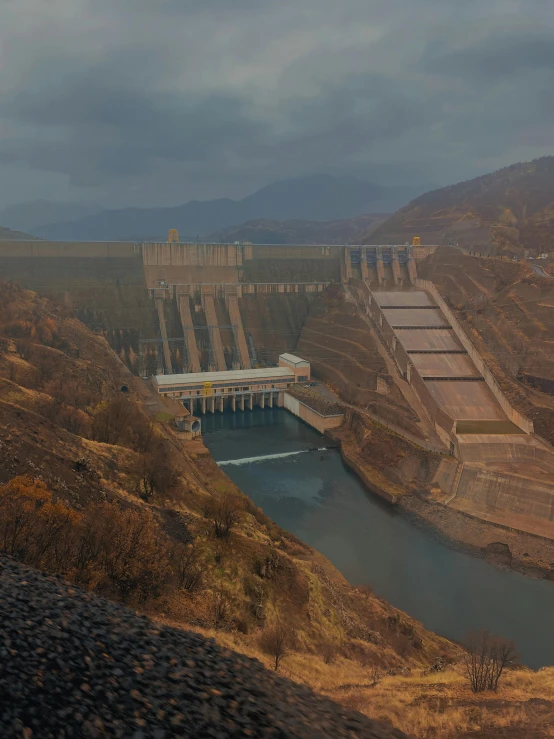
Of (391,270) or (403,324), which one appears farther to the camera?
(391,270)

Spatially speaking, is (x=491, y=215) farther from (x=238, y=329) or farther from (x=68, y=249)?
(x=68, y=249)

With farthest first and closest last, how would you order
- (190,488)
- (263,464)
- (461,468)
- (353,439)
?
(353,439)
(263,464)
(461,468)
(190,488)

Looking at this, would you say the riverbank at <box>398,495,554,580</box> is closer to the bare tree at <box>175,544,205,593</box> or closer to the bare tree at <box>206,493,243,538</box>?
the bare tree at <box>206,493,243,538</box>

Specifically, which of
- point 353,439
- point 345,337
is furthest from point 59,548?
point 345,337

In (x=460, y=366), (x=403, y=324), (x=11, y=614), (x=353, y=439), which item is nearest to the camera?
(x=11, y=614)

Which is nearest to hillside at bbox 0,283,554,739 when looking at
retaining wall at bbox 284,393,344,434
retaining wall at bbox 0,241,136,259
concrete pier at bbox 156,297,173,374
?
retaining wall at bbox 284,393,344,434

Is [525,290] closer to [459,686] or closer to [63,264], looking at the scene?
[459,686]
